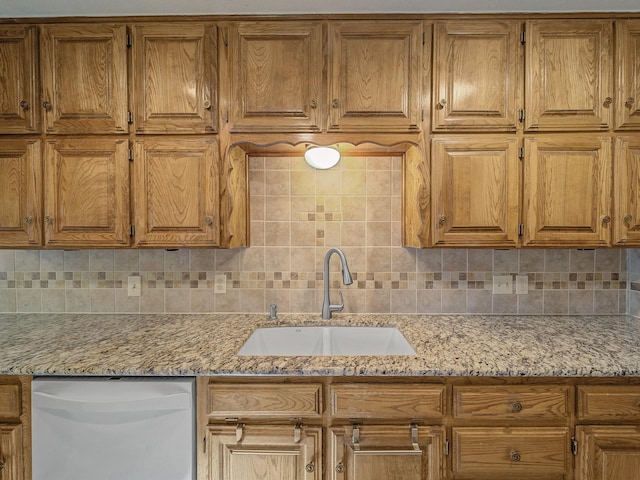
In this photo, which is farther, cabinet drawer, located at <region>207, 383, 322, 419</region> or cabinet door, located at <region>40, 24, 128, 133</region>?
cabinet door, located at <region>40, 24, 128, 133</region>

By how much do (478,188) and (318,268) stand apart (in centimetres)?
90

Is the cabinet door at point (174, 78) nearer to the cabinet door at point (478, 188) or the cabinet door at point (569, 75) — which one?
the cabinet door at point (478, 188)

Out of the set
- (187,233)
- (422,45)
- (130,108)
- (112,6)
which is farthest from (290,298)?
(112,6)

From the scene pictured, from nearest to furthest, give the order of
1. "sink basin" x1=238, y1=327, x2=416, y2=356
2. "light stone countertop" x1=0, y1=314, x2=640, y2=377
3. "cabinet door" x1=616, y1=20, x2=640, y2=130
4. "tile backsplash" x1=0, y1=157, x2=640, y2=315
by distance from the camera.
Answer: "light stone countertop" x1=0, y1=314, x2=640, y2=377, "cabinet door" x1=616, y1=20, x2=640, y2=130, "sink basin" x1=238, y1=327, x2=416, y2=356, "tile backsplash" x1=0, y1=157, x2=640, y2=315

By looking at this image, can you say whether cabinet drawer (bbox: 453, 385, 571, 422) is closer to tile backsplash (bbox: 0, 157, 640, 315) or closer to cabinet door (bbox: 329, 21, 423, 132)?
tile backsplash (bbox: 0, 157, 640, 315)

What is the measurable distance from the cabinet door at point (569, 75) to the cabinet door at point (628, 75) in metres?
0.04

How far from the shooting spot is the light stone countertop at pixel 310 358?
46.5 inches

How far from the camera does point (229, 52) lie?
1.53 meters

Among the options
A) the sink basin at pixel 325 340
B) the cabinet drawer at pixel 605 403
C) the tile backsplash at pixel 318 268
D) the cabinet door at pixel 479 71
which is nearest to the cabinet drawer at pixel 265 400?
the sink basin at pixel 325 340

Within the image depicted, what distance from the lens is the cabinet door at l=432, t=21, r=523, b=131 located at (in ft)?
4.95

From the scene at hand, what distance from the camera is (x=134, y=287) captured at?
6.16 feet

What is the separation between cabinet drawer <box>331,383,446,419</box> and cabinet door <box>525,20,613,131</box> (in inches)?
49.2

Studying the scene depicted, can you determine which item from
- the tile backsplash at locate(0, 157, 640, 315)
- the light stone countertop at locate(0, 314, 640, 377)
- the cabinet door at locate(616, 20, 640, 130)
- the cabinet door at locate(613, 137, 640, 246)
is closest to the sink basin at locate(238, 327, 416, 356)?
the light stone countertop at locate(0, 314, 640, 377)

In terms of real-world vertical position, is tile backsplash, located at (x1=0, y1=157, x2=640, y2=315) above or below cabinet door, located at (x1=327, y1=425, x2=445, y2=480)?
above
